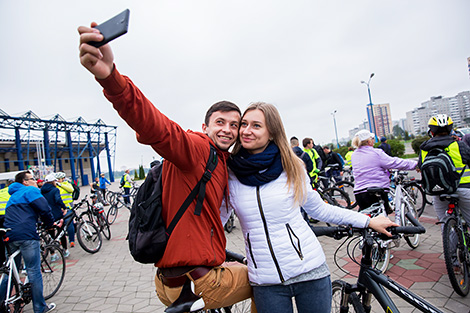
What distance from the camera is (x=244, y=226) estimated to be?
65.1 inches

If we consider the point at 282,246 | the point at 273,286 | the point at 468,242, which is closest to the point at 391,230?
the point at 282,246

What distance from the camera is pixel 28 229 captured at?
3.73 metres

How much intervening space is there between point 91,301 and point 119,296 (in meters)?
0.42

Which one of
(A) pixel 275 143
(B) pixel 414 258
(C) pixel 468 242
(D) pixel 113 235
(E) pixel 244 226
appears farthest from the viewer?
(D) pixel 113 235

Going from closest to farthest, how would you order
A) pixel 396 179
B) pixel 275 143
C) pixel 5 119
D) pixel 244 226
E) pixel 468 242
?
1. pixel 244 226
2. pixel 275 143
3. pixel 468 242
4. pixel 396 179
5. pixel 5 119

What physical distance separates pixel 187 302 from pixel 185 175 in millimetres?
647

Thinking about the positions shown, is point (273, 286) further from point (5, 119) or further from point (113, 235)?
point (5, 119)

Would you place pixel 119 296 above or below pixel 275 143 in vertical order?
below

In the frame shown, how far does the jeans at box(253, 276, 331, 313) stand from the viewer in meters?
1.56

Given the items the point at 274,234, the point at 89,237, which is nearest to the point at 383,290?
the point at 274,234

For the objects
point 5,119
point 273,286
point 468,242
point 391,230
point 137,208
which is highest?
point 5,119

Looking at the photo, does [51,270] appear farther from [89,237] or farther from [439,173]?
[439,173]

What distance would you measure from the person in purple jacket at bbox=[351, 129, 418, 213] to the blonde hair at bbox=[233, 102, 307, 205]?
9.45 feet

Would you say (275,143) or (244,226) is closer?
(244,226)
